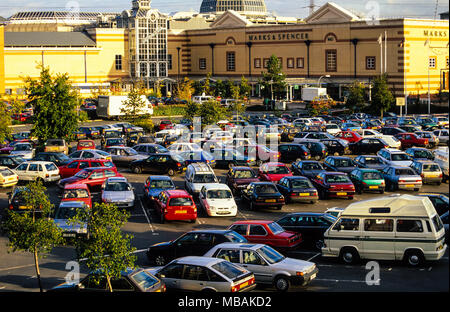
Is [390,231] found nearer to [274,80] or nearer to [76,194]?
[76,194]

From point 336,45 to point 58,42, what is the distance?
38130 millimetres

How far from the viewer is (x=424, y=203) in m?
17.3

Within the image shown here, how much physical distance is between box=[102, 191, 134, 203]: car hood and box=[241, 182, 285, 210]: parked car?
5.02 m

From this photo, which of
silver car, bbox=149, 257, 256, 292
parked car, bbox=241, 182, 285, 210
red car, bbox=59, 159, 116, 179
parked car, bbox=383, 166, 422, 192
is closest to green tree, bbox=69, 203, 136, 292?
silver car, bbox=149, 257, 256, 292

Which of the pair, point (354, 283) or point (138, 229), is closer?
point (354, 283)

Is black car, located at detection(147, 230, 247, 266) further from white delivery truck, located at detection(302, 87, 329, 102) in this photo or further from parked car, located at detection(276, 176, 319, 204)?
white delivery truck, located at detection(302, 87, 329, 102)

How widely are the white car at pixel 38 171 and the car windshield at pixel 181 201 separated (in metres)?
10.9

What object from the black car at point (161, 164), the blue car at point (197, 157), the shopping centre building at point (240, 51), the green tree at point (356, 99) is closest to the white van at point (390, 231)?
the black car at point (161, 164)

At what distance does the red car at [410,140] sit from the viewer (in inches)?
1736

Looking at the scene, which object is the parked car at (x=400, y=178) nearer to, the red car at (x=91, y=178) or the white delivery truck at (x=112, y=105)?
the red car at (x=91, y=178)
